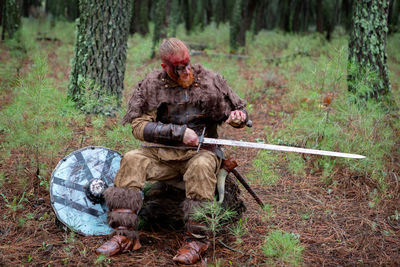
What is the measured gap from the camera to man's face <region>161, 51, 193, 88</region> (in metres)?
3.04

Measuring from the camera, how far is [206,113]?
128 inches

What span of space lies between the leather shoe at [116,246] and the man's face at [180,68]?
4.60ft

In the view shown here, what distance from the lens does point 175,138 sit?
9.86ft

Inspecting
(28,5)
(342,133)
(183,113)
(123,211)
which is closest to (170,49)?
(183,113)

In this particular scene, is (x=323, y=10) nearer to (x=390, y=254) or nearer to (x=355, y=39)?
(x=355, y=39)

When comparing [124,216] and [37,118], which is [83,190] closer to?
[124,216]

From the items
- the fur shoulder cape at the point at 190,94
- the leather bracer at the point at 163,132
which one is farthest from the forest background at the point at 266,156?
the leather bracer at the point at 163,132

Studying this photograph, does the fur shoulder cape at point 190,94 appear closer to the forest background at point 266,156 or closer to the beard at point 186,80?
→ the beard at point 186,80

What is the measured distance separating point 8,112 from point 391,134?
475 cm

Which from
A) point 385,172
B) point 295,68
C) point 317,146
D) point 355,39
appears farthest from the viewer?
point 295,68

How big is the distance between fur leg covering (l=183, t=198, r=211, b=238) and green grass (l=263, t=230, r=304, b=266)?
0.50 metres

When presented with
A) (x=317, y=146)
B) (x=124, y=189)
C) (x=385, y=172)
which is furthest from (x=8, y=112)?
(x=385, y=172)

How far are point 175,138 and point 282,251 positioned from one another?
4.02 ft

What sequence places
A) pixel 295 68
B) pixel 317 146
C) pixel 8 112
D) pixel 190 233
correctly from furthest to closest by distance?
Result: pixel 295 68 < pixel 317 146 < pixel 8 112 < pixel 190 233
